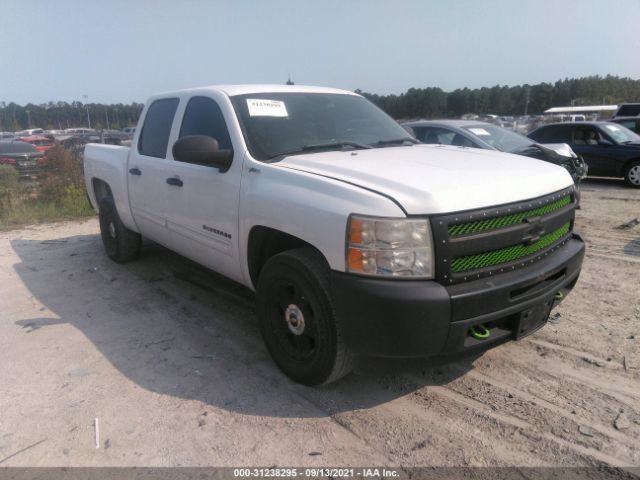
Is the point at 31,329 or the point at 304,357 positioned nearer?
the point at 304,357

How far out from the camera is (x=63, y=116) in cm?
5753

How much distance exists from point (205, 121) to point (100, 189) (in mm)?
2998

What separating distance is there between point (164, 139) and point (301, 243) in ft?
7.31

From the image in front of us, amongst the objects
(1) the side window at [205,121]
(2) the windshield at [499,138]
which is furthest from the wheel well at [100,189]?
(2) the windshield at [499,138]

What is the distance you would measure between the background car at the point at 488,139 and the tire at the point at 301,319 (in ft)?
18.2

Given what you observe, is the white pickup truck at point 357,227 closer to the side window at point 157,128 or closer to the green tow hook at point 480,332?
the green tow hook at point 480,332

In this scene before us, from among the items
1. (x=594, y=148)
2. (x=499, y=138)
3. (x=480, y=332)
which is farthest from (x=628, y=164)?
(x=480, y=332)

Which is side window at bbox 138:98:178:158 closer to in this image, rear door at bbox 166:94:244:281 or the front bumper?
rear door at bbox 166:94:244:281

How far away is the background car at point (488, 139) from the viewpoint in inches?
308

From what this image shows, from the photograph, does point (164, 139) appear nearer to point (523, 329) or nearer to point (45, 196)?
point (523, 329)

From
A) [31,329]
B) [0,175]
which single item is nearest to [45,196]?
[0,175]

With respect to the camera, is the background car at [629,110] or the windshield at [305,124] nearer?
the windshield at [305,124]

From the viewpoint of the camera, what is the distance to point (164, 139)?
452 centimetres

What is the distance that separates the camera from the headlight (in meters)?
2.43
